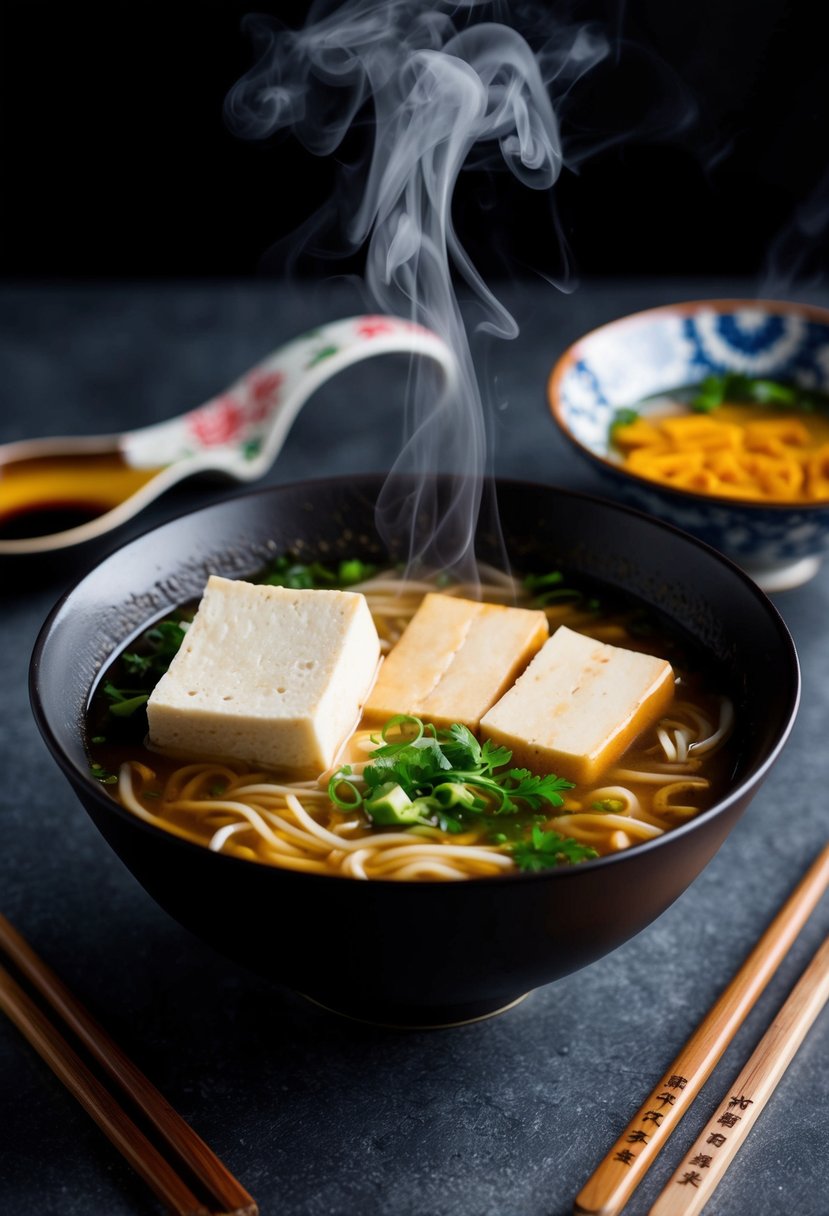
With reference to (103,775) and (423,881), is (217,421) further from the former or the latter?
(423,881)

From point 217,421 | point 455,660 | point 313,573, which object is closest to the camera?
point 455,660

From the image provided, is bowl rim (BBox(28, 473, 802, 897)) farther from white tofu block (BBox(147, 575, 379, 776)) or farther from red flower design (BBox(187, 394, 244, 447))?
red flower design (BBox(187, 394, 244, 447))

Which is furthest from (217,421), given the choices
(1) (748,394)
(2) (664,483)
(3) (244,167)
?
(3) (244,167)

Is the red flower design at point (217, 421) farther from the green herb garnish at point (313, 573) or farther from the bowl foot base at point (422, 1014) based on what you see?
the bowl foot base at point (422, 1014)

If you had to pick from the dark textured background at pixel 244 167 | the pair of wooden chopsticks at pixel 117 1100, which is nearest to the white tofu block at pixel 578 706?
the pair of wooden chopsticks at pixel 117 1100

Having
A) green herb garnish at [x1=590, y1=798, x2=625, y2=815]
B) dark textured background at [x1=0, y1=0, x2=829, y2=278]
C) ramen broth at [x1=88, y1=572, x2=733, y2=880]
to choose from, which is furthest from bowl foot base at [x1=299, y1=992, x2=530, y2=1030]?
dark textured background at [x1=0, y1=0, x2=829, y2=278]

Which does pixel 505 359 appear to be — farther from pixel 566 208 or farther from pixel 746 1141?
pixel 746 1141
